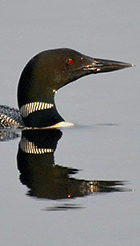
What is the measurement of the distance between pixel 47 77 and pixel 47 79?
0.02m

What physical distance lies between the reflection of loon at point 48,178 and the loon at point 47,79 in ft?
2.31

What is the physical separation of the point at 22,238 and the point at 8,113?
3818mm

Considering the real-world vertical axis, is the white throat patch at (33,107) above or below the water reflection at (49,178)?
above

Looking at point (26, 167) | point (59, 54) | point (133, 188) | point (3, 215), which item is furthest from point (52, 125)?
point (3, 215)

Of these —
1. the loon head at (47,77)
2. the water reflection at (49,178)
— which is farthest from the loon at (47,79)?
the water reflection at (49,178)

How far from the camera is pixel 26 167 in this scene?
263 inches

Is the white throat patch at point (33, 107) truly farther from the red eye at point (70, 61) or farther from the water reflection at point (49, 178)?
the water reflection at point (49, 178)

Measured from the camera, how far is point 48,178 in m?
6.34

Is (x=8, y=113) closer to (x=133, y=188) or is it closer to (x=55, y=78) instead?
(x=55, y=78)

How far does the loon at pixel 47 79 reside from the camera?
26.9ft

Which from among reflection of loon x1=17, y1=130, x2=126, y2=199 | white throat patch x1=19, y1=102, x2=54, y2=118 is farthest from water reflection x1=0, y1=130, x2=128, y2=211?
white throat patch x1=19, y1=102, x2=54, y2=118

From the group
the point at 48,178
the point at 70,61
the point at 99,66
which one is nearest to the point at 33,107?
the point at 70,61

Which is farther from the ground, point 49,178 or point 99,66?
point 99,66

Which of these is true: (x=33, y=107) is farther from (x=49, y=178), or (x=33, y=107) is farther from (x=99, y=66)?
(x=49, y=178)
